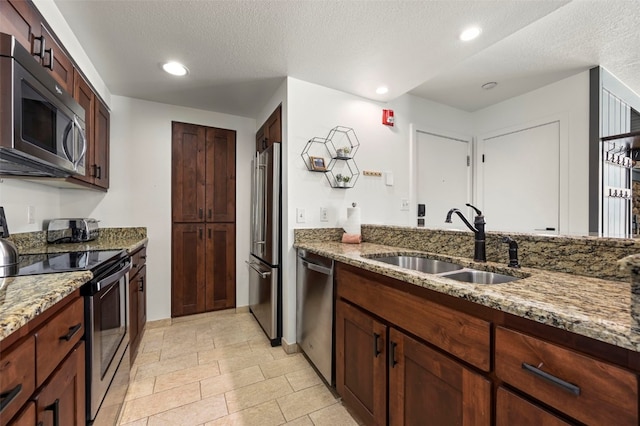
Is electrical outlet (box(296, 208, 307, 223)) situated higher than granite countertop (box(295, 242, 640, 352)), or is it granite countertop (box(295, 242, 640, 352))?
electrical outlet (box(296, 208, 307, 223))

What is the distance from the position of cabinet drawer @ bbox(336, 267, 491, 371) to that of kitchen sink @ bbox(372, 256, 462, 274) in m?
0.40

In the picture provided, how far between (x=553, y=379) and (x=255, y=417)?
1.49 meters

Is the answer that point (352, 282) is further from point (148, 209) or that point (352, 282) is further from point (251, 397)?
point (148, 209)

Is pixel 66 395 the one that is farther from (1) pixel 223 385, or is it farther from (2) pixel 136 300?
(2) pixel 136 300

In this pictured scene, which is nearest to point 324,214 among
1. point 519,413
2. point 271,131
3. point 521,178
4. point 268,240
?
point 268,240

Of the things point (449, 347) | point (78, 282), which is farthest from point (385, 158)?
point (78, 282)

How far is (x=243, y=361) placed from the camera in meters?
2.10

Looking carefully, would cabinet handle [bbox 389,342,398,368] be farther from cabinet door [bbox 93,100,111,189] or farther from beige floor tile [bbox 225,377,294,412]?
cabinet door [bbox 93,100,111,189]

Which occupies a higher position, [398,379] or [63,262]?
[63,262]

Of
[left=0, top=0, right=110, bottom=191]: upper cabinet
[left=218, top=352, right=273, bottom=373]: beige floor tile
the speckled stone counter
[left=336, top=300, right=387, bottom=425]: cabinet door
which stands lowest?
[left=218, top=352, right=273, bottom=373]: beige floor tile

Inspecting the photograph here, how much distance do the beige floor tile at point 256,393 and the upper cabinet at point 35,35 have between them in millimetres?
2095

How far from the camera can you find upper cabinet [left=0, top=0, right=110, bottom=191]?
113 centimetres

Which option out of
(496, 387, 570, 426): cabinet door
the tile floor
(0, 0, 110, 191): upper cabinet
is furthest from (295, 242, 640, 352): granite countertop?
(0, 0, 110, 191): upper cabinet

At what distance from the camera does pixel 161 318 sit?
278 centimetres
